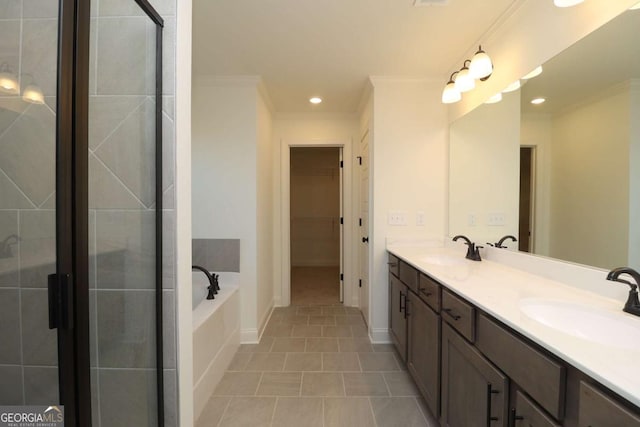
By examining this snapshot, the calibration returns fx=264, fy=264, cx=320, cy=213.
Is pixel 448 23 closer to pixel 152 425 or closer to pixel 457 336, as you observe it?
pixel 457 336

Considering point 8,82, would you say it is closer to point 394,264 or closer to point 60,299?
point 60,299

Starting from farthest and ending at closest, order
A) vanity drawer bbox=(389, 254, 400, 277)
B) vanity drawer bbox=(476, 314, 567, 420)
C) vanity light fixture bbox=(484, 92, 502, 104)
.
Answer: vanity drawer bbox=(389, 254, 400, 277)
vanity light fixture bbox=(484, 92, 502, 104)
vanity drawer bbox=(476, 314, 567, 420)

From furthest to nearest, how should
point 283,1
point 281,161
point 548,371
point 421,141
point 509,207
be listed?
point 281,161 → point 421,141 → point 509,207 → point 283,1 → point 548,371

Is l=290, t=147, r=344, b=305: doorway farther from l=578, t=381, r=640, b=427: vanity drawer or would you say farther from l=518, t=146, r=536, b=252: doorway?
l=578, t=381, r=640, b=427: vanity drawer

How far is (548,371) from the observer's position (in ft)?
2.37

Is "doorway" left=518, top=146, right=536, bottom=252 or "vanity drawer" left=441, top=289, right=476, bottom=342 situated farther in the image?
"doorway" left=518, top=146, right=536, bottom=252

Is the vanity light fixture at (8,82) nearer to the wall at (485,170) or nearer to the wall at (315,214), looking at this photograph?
the wall at (485,170)

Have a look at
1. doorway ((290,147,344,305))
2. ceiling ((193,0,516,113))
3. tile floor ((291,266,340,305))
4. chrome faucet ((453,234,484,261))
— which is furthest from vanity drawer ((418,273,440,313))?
doorway ((290,147,344,305))

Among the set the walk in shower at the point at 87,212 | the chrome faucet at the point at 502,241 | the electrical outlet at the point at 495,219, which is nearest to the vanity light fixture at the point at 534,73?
the electrical outlet at the point at 495,219

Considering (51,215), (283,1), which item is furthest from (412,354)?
(283,1)

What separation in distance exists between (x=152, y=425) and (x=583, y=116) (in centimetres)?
228

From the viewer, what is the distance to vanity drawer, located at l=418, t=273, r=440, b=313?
4.70 feet

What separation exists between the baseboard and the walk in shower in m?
1.90

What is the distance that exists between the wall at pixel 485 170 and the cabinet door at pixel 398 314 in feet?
2.28
